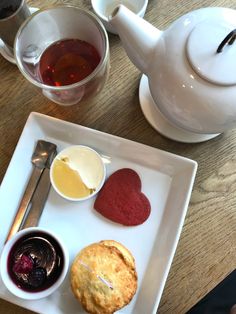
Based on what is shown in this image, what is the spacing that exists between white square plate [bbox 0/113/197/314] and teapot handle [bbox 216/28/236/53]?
9.2 inches

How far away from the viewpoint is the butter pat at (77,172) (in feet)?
2.52

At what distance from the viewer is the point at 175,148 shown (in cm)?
81

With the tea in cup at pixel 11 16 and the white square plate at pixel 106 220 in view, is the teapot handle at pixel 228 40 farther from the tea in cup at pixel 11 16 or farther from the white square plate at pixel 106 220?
the tea in cup at pixel 11 16

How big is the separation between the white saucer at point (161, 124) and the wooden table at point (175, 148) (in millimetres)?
17

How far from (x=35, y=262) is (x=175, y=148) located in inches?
13.8

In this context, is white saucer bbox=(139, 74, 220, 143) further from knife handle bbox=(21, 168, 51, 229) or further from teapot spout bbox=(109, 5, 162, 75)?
knife handle bbox=(21, 168, 51, 229)

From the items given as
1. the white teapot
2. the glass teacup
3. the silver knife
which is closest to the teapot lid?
the white teapot

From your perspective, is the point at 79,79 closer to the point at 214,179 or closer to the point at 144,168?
the point at 144,168

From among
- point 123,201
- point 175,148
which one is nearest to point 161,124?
point 175,148

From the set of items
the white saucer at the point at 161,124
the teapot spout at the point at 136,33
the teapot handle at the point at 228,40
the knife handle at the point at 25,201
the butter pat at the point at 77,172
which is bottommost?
the knife handle at the point at 25,201

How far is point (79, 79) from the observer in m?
0.78

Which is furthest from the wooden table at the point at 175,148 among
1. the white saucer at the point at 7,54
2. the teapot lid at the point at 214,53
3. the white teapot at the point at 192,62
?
the teapot lid at the point at 214,53

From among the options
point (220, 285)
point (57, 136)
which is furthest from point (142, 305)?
point (57, 136)

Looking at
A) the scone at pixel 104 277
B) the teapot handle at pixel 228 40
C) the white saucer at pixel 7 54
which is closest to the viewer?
the teapot handle at pixel 228 40
